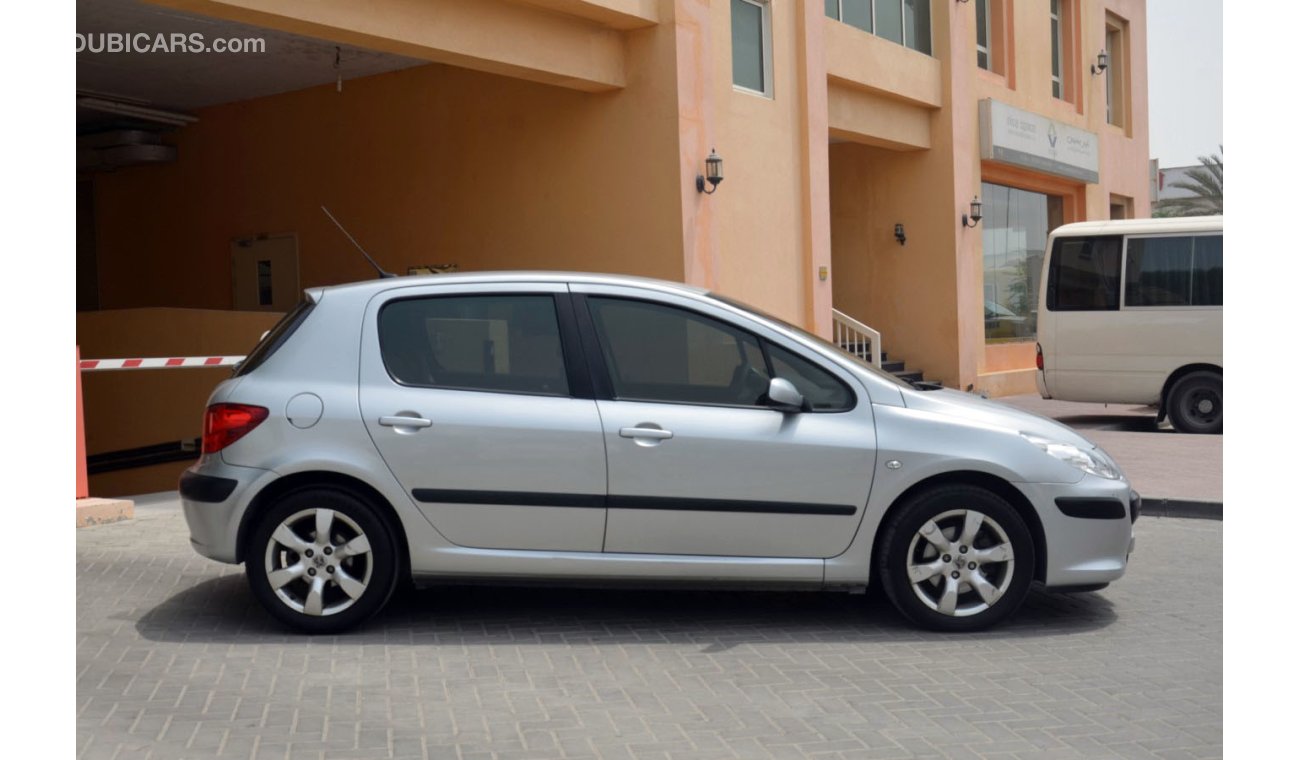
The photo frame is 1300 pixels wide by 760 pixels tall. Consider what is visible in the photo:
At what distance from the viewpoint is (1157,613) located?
6547mm

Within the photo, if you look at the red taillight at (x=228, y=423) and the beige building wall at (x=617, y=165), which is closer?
the red taillight at (x=228, y=423)

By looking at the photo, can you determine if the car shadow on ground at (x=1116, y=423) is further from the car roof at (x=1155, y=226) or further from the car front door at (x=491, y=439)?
the car front door at (x=491, y=439)

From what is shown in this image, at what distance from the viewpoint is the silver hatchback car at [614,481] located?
236 inches

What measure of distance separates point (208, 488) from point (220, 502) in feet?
0.34

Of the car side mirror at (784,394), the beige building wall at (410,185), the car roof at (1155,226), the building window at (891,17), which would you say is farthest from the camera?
the building window at (891,17)

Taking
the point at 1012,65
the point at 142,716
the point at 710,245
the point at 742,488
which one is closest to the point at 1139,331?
the point at 710,245

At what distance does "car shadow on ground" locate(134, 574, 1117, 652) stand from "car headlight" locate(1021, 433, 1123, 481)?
715 mm

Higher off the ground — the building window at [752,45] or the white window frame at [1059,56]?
the white window frame at [1059,56]

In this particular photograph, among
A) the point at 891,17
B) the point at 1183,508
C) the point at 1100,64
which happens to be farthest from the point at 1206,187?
the point at 1183,508

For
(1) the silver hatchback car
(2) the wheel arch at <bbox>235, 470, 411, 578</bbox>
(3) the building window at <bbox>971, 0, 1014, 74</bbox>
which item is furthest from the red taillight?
(3) the building window at <bbox>971, 0, 1014, 74</bbox>

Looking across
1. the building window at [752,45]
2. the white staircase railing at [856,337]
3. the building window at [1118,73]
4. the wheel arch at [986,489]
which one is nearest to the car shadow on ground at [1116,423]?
the white staircase railing at [856,337]

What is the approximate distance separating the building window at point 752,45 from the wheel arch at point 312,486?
1146 cm

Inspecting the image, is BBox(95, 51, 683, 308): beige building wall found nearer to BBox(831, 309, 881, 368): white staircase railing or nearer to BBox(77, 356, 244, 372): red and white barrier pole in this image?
BBox(77, 356, 244, 372): red and white barrier pole

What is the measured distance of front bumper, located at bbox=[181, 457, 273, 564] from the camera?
601 centimetres
